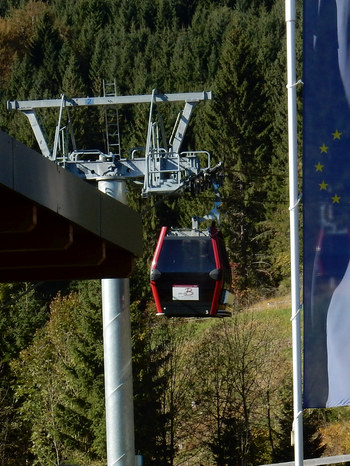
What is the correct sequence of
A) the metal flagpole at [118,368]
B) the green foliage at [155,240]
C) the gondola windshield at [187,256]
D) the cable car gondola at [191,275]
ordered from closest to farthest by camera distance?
1. the metal flagpole at [118,368]
2. the cable car gondola at [191,275]
3. the gondola windshield at [187,256]
4. the green foliage at [155,240]

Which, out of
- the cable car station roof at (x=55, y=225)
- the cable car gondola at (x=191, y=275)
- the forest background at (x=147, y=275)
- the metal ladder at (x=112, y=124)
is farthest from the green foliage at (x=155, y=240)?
the cable car station roof at (x=55, y=225)

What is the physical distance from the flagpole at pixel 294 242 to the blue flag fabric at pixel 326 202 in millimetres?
89

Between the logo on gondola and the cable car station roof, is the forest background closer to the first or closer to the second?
the logo on gondola

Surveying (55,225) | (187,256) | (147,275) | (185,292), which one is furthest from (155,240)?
(55,225)

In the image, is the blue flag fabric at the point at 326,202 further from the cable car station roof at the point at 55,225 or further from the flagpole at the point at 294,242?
the cable car station roof at the point at 55,225

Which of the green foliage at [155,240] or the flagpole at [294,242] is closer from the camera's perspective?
the flagpole at [294,242]

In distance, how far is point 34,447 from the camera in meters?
39.5

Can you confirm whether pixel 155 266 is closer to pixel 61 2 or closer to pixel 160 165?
pixel 160 165

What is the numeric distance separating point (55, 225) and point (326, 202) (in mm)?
3751

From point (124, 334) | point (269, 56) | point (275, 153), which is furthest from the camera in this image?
point (269, 56)

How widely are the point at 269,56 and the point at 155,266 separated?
67.3 metres

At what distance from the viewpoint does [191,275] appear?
19344 millimetres

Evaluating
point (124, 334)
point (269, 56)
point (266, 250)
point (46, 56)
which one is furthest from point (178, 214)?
point (124, 334)

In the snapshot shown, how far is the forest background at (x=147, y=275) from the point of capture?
3825cm
